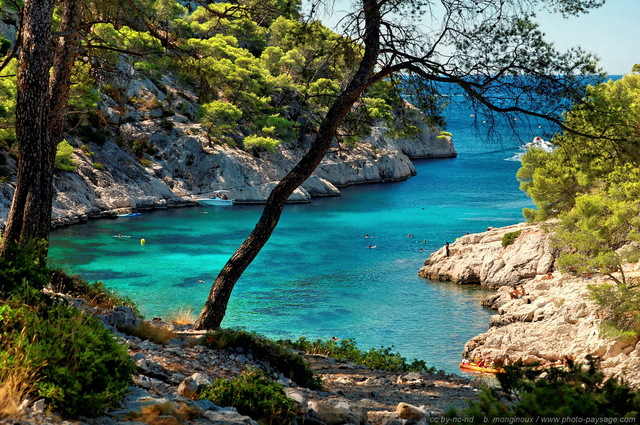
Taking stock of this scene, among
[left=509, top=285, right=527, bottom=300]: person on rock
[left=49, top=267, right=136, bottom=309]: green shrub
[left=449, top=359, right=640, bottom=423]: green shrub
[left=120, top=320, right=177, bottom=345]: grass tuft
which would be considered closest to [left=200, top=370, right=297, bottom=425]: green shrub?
[left=449, top=359, right=640, bottom=423]: green shrub

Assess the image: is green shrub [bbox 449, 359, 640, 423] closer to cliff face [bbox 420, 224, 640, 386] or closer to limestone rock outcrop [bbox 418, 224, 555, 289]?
cliff face [bbox 420, 224, 640, 386]

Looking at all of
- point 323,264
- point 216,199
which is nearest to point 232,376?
point 323,264

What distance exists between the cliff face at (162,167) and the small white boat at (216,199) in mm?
848

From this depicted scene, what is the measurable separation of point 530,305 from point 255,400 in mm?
23492

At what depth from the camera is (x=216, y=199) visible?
198 ft

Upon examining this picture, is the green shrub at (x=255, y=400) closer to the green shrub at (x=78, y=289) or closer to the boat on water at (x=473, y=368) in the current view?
the green shrub at (x=78, y=289)

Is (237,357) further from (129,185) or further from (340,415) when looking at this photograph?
(129,185)

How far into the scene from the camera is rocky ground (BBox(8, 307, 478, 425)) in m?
5.72

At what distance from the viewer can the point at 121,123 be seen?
6234 centimetres

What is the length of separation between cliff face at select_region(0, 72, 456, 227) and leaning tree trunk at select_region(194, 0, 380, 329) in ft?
118

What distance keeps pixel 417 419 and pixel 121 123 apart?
60.3 m

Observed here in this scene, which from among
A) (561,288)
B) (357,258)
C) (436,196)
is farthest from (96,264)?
(436,196)

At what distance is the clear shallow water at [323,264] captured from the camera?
29.0m

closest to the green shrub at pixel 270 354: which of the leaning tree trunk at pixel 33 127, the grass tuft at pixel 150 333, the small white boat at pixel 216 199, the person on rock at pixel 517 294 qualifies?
the grass tuft at pixel 150 333
